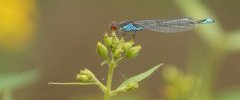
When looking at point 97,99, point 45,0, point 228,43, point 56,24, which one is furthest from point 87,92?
point 228,43

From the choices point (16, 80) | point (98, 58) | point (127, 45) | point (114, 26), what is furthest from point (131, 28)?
point (98, 58)

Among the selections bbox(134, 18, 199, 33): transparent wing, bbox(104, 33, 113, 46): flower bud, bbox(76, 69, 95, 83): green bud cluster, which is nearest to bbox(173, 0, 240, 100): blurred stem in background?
bbox(134, 18, 199, 33): transparent wing

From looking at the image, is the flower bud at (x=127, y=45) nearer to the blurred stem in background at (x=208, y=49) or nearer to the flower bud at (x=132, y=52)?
the flower bud at (x=132, y=52)

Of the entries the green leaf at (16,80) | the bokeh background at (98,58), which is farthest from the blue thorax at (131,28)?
the green leaf at (16,80)

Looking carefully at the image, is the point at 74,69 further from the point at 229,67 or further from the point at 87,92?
the point at 229,67

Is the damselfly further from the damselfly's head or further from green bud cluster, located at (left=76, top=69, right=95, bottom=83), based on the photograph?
green bud cluster, located at (left=76, top=69, right=95, bottom=83)
